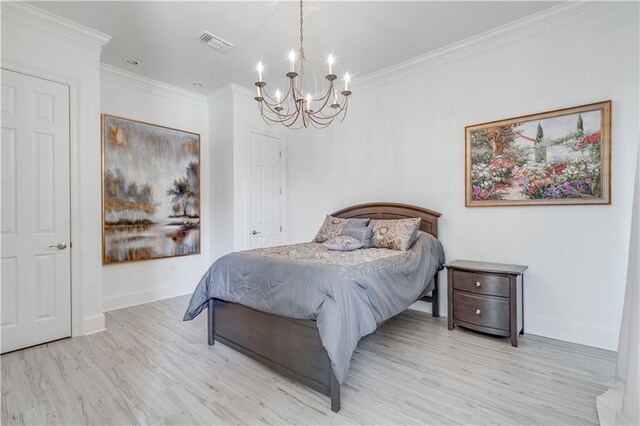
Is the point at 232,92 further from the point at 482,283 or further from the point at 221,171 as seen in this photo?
the point at 482,283

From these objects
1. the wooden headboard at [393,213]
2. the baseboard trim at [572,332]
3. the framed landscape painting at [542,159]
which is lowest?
the baseboard trim at [572,332]

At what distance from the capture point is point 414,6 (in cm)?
275

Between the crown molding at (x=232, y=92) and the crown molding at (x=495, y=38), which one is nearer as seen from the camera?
the crown molding at (x=495, y=38)

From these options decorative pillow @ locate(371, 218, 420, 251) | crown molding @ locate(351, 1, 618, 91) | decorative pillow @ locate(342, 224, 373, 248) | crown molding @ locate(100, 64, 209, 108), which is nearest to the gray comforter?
decorative pillow @ locate(371, 218, 420, 251)

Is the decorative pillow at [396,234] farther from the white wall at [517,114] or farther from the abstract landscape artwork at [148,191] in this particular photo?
the abstract landscape artwork at [148,191]

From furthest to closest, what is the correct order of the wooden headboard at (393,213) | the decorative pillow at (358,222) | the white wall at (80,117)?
the decorative pillow at (358,222) → the wooden headboard at (393,213) → the white wall at (80,117)

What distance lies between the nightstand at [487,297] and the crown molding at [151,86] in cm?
418

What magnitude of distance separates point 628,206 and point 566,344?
1.28 meters

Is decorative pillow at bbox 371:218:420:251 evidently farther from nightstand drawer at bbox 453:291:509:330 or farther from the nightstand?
nightstand drawer at bbox 453:291:509:330

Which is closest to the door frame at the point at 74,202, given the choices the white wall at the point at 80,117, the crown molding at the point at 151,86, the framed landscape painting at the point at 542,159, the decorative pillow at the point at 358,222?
the white wall at the point at 80,117

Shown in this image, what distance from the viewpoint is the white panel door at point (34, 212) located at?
8.86 ft

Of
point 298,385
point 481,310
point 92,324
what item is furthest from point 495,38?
point 92,324

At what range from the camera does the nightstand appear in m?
2.73

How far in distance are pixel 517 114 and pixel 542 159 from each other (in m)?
0.52
